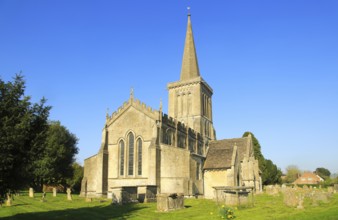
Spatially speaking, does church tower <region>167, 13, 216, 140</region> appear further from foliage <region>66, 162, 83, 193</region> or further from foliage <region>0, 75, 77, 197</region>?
foliage <region>0, 75, 77, 197</region>

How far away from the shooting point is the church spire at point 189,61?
6031 cm

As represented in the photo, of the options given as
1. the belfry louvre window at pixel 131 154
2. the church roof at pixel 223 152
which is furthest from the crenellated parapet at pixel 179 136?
the belfry louvre window at pixel 131 154

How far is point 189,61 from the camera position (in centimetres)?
6091

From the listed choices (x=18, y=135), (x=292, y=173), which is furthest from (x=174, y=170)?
(x=292, y=173)

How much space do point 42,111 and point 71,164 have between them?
38975 millimetres

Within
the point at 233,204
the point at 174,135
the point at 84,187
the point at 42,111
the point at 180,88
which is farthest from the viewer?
the point at 180,88

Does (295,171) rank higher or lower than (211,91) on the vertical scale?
lower

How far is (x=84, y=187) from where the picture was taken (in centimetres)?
3853

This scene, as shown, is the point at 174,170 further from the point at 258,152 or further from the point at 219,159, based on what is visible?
the point at 258,152

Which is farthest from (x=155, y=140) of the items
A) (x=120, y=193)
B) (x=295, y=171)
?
(x=295, y=171)

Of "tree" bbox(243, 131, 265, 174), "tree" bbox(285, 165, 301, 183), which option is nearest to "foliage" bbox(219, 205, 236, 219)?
"tree" bbox(243, 131, 265, 174)

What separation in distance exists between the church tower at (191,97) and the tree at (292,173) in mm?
79840

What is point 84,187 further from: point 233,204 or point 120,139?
point 233,204

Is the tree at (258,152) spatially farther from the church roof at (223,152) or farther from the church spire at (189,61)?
the church roof at (223,152)
